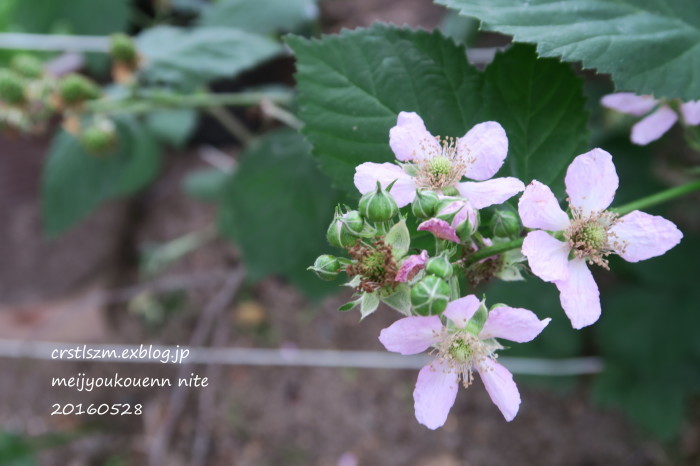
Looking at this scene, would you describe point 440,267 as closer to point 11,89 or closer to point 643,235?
point 643,235

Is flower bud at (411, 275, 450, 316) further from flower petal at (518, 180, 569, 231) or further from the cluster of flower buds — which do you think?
flower petal at (518, 180, 569, 231)

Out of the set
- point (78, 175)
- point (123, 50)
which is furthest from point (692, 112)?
point (78, 175)

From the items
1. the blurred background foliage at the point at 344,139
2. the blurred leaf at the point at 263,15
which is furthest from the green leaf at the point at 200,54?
the blurred leaf at the point at 263,15

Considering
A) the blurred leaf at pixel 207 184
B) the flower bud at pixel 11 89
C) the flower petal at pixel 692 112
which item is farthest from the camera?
the blurred leaf at pixel 207 184

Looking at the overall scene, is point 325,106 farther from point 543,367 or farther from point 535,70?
point 543,367

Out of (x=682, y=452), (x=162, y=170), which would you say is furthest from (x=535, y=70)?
(x=162, y=170)

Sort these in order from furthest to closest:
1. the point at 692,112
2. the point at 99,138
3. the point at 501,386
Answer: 1. the point at 99,138
2. the point at 692,112
3. the point at 501,386

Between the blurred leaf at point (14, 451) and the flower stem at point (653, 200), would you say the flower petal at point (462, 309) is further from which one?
the blurred leaf at point (14, 451)
